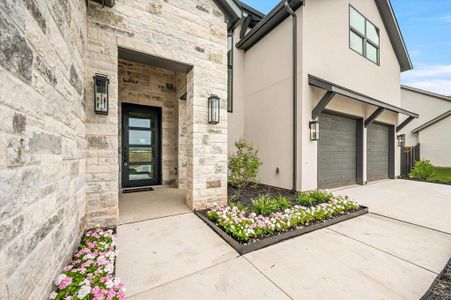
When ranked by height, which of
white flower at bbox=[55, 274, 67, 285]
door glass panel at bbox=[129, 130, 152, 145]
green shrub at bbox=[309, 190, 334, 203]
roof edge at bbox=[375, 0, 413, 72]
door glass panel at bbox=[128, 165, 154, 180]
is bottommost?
white flower at bbox=[55, 274, 67, 285]

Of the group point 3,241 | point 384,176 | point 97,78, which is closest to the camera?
point 3,241

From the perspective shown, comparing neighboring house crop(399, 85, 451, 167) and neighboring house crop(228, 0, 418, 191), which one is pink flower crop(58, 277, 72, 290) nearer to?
neighboring house crop(228, 0, 418, 191)

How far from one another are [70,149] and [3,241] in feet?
4.13

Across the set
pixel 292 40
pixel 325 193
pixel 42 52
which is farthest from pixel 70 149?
pixel 292 40

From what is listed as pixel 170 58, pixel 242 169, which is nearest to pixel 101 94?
pixel 170 58

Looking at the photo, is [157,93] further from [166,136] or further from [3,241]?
[3,241]

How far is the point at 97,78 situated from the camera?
249cm

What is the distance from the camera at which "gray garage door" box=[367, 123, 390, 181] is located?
6.73 metres

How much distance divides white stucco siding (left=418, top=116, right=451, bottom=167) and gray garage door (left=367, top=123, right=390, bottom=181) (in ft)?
24.9

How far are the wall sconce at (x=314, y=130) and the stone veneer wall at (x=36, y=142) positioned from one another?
15.1 ft

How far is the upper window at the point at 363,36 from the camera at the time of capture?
5.85 m

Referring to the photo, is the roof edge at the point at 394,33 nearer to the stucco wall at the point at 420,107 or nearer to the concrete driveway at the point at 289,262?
the stucco wall at the point at 420,107

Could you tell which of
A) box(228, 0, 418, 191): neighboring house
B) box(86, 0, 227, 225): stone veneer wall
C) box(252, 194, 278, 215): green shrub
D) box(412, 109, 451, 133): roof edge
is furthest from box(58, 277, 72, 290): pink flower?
box(412, 109, 451, 133): roof edge

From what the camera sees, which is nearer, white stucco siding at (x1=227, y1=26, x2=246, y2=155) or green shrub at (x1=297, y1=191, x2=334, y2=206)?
green shrub at (x1=297, y1=191, x2=334, y2=206)
